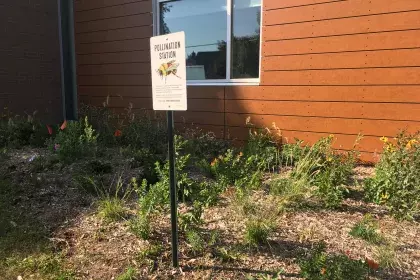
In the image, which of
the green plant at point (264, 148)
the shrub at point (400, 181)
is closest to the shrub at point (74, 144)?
the green plant at point (264, 148)

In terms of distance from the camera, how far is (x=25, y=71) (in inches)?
294

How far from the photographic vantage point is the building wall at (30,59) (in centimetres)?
720

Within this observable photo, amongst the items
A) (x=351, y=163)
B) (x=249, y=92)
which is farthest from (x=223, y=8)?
(x=351, y=163)

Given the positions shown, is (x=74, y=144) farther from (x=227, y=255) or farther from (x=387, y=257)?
(x=387, y=257)

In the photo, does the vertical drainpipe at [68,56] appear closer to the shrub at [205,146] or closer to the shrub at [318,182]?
the shrub at [205,146]

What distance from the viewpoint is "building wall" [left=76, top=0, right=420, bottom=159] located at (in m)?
4.46

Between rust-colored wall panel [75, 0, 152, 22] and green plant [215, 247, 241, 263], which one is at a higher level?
rust-colored wall panel [75, 0, 152, 22]

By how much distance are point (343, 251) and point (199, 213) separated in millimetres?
1097

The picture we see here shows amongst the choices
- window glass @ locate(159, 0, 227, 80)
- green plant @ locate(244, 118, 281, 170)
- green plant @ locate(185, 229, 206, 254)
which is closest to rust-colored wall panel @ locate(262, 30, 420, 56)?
window glass @ locate(159, 0, 227, 80)

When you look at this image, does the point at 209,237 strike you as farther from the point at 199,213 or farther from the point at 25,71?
the point at 25,71

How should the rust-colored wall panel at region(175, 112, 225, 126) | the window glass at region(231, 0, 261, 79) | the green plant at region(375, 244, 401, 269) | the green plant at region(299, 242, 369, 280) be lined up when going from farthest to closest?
the rust-colored wall panel at region(175, 112, 225, 126) < the window glass at region(231, 0, 261, 79) < the green plant at region(375, 244, 401, 269) < the green plant at region(299, 242, 369, 280)

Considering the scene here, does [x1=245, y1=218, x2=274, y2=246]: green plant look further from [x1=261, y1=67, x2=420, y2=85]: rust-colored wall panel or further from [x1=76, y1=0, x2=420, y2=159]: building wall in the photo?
[x1=261, y1=67, x2=420, y2=85]: rust-colored wall panel

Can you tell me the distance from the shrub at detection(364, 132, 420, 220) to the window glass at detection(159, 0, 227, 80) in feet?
9.59

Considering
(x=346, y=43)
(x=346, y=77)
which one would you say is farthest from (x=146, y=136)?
(x=346, y=43)
